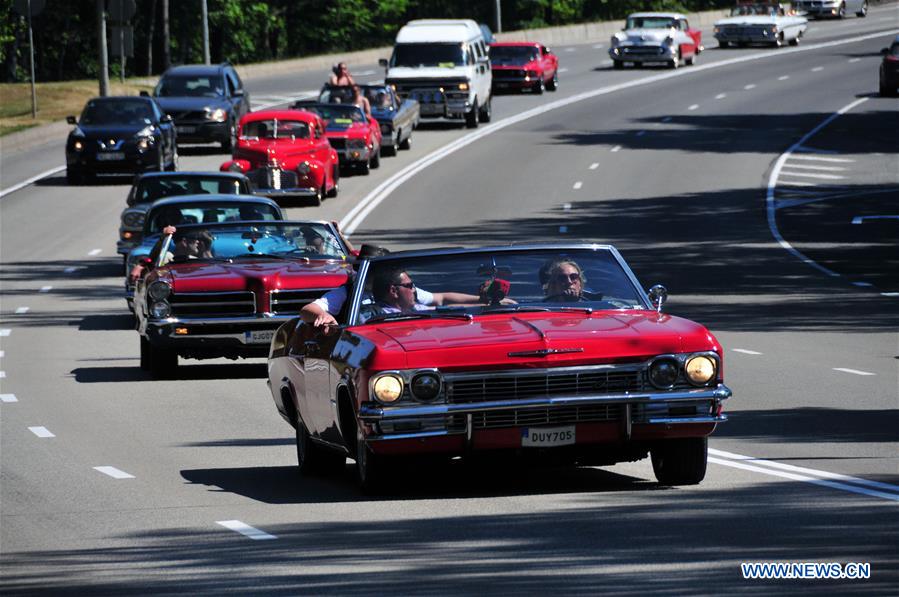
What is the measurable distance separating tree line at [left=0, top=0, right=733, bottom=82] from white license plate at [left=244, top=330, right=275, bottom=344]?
62.6m

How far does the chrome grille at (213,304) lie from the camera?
18.9 meters

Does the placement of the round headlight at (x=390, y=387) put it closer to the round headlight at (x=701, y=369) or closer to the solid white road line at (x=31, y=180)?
the round headlight at (x=701, y=369)

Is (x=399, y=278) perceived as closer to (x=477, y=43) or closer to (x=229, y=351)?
(x=229, y=351)

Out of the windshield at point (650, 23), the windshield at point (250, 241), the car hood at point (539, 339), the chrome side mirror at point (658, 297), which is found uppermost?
the windshield at point (650, 23)

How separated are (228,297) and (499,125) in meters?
38.3

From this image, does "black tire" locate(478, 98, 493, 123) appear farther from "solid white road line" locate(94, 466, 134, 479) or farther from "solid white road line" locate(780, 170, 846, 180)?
"solid white road line" locate(94, 466, 134, 479)

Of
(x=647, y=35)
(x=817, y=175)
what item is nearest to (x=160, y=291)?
(x=817, y=175)

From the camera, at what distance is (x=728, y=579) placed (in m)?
8.45

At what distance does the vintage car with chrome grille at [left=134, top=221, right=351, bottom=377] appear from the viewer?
18.8 m

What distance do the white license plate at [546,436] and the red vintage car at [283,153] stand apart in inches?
1124

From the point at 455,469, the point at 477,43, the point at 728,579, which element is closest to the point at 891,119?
the point at 477,43

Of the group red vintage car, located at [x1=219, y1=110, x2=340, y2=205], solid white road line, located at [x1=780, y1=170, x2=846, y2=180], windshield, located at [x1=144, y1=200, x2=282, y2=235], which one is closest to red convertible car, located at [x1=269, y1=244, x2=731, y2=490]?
windshield, located at [x1=144, y1=200, x2=282, y2=235]

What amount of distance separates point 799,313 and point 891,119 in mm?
33909

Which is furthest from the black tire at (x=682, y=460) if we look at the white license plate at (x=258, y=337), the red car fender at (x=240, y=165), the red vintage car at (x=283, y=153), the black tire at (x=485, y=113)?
the black tire at (x=485, y=113)
